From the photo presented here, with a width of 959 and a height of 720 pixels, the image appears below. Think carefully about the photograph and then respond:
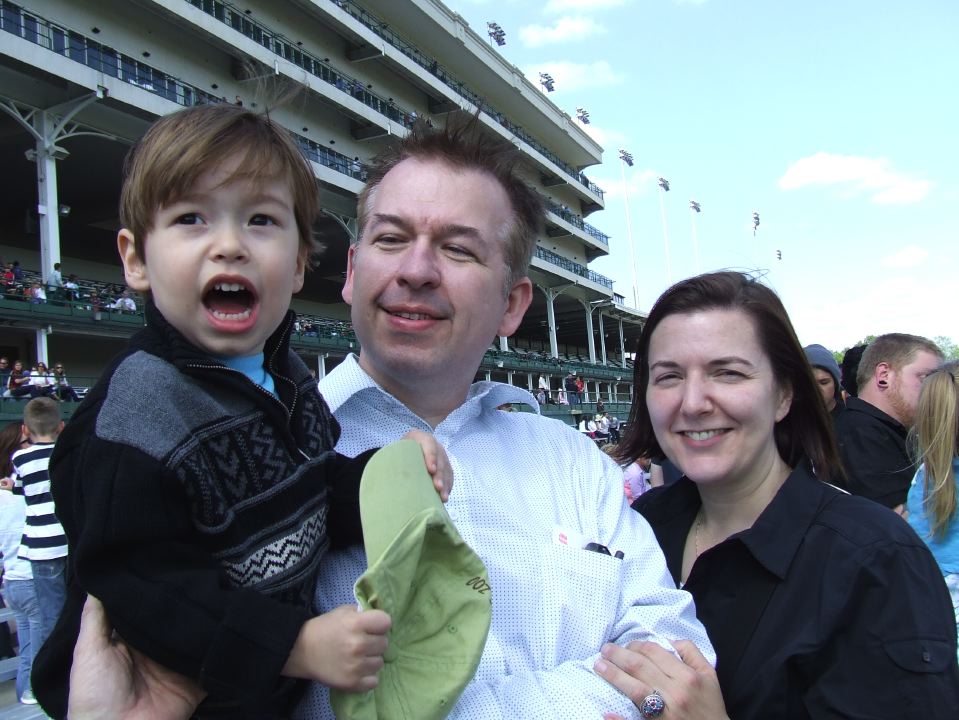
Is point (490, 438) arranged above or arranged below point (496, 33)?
below

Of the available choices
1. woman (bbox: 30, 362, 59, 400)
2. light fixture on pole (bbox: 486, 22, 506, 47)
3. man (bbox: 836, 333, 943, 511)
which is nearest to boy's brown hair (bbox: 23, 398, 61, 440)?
man (bbox: 836, 333, 943, 511)

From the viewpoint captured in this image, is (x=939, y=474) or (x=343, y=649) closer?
(x=343, y=649)

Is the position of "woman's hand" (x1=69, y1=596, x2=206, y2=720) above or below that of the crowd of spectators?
below

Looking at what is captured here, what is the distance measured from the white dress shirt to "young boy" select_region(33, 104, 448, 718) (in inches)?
12.9

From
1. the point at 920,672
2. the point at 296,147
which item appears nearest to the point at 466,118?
the point at 296,147

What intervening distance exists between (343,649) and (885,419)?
5.15m

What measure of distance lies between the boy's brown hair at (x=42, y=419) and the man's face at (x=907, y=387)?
264 inches

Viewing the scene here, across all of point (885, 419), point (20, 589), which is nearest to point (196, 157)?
point (885, 419)

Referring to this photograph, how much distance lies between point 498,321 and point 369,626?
138 centimetres

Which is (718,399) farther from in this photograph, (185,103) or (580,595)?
(185,103)

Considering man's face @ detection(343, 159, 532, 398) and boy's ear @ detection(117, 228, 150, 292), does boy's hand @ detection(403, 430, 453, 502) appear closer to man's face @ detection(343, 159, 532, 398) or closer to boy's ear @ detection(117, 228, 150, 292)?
man's face @ detection(343, 159, 532, 398)

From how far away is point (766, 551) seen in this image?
2215 millimetres

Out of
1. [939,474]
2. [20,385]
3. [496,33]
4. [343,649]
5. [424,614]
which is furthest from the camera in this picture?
[496,33]

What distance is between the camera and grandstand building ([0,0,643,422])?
1777cm
